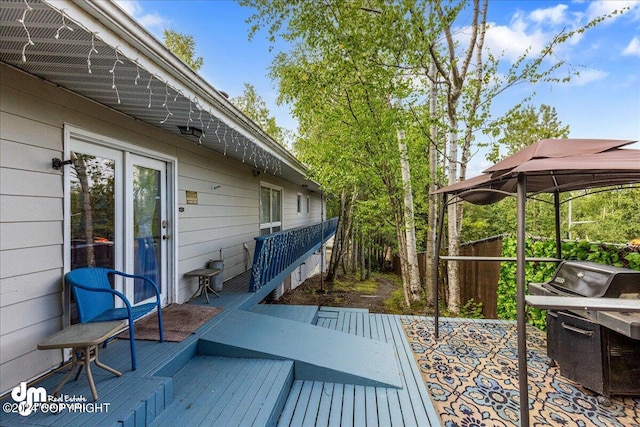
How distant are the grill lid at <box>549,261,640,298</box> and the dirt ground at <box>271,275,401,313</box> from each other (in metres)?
5.10

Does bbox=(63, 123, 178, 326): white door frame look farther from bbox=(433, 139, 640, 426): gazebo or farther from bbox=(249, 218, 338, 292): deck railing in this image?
bbox=(433, 139, 640, 426): gazebo

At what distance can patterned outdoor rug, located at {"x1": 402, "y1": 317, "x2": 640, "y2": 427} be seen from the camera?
242 centimetres

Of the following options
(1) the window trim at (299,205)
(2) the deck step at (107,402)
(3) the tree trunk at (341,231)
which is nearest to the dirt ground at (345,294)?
(3) the tree trunk at (341,231)

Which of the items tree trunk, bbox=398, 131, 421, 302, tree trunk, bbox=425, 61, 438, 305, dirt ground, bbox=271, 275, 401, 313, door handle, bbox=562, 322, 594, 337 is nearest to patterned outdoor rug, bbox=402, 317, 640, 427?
door handle, bbox=562, 322, 594, 337

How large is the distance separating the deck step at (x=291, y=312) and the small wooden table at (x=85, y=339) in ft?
7.08

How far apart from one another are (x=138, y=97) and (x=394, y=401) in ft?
11.6

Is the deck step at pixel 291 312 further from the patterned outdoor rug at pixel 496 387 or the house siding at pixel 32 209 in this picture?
the house siding at pixel 32 209

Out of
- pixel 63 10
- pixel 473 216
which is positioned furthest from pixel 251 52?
pixel 473 216

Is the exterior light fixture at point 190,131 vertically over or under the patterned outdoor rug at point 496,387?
over

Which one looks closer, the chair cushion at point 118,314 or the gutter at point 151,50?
the gutter at point 151,50

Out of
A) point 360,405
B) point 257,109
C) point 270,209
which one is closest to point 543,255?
point 360,405

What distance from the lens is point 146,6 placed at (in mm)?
5141

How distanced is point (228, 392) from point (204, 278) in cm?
210

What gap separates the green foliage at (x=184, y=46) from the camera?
12.9 meters
